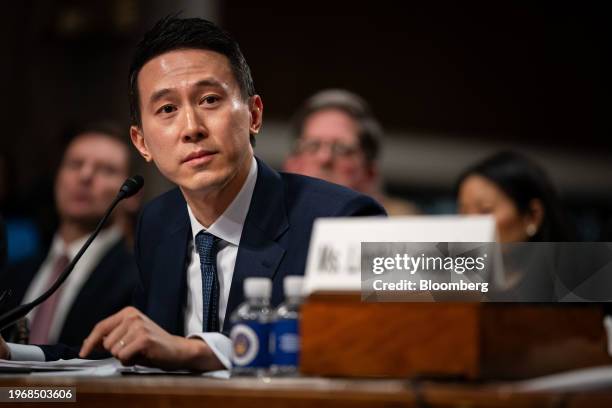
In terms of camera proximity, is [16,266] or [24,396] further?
[16,266]

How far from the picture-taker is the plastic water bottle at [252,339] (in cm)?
132

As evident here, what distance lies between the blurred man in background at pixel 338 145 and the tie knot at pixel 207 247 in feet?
4.14

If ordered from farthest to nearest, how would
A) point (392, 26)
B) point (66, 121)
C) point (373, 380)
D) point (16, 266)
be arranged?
point (392, 26)
point (66, 121)
point (16, 266)
point (373, 380)

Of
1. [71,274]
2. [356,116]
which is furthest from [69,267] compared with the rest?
[356,116]

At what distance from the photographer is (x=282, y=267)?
1.75 m

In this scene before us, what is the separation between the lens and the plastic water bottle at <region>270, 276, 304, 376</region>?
Result: 1280mm

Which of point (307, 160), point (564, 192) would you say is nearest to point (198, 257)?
point (307, 160)

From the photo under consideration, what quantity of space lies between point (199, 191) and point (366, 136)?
1506 mm

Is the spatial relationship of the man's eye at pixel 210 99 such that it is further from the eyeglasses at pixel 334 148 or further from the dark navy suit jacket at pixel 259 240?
the eyeglasses at pixel 334 148

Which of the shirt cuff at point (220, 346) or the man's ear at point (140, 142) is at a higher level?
the man's ear at point (140, 142)

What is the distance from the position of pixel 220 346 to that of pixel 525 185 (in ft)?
6.06

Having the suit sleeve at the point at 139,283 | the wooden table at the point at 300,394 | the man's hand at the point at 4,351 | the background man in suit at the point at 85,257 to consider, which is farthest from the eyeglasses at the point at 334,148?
the wooden table at the point at 300,394

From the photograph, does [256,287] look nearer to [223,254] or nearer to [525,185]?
[223,254]

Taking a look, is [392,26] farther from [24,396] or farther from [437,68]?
[24,396]
